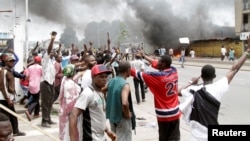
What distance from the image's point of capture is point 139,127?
7684mm

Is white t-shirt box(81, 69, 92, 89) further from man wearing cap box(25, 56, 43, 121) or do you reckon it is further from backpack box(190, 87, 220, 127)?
man wearing cap box(25, 56, 43, 121)

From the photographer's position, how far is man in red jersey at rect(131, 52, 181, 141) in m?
4.95

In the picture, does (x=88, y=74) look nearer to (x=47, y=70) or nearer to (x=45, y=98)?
(x=47, y=70)

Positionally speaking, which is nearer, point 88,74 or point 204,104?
point 204,104

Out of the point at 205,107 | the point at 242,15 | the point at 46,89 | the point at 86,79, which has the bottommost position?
the point at 46,89

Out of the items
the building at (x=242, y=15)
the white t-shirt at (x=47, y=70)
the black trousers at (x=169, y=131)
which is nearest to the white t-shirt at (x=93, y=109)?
the black trousers at (x=169, y=131)

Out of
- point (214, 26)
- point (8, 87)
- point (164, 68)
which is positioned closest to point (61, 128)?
point (8, 87)

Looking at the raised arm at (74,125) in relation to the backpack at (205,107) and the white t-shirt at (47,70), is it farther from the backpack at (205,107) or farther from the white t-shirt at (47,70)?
the white t-shirt at (47,70)

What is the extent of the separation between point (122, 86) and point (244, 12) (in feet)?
137

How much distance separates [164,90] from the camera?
16.3 ft

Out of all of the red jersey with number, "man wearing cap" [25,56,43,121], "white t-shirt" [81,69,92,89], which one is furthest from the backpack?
"man wearing cap" [25,56,43,121]

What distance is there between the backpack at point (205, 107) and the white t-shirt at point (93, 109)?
38.6 inches

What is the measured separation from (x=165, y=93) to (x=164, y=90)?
49mm

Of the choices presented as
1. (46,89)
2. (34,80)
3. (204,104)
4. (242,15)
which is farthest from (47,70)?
(242,15)
